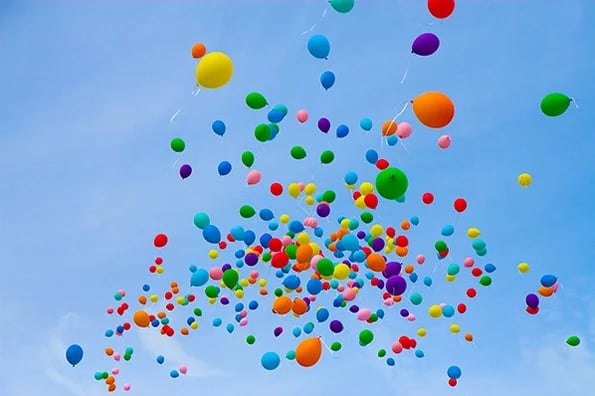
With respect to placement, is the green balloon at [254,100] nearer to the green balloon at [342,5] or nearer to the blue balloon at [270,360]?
the green balloon at [342,5]

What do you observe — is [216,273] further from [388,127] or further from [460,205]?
[460,205]

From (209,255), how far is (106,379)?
2.98 m

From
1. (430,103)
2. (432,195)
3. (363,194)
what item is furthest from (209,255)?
(430,103)

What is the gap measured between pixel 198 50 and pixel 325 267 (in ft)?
10.3

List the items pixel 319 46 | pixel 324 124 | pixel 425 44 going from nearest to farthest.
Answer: pixel 425 44 < pixel 319 46 < pixel 324 124

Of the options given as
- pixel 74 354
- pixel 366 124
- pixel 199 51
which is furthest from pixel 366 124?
pixel 74 354

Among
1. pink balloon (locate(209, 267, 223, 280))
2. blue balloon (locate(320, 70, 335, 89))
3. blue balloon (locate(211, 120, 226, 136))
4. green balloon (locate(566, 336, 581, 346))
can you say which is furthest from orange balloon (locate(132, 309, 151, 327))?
green balloon (locate(566, 336, 581, 346))

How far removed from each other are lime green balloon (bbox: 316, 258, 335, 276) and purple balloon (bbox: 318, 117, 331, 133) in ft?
5.97

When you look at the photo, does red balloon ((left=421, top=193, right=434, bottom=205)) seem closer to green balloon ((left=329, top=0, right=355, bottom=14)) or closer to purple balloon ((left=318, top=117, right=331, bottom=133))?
purple balloon ((left=318, top=117, right=331, bottom=133))

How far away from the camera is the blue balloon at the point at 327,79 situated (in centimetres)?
876

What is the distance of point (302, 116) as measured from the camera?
31.6ft

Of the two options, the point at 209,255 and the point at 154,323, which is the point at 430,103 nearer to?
the point at 209,255

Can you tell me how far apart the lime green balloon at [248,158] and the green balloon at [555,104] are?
3.90m

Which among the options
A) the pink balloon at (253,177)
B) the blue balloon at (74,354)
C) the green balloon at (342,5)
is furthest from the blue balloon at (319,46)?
the blue balloon at (74,354)
